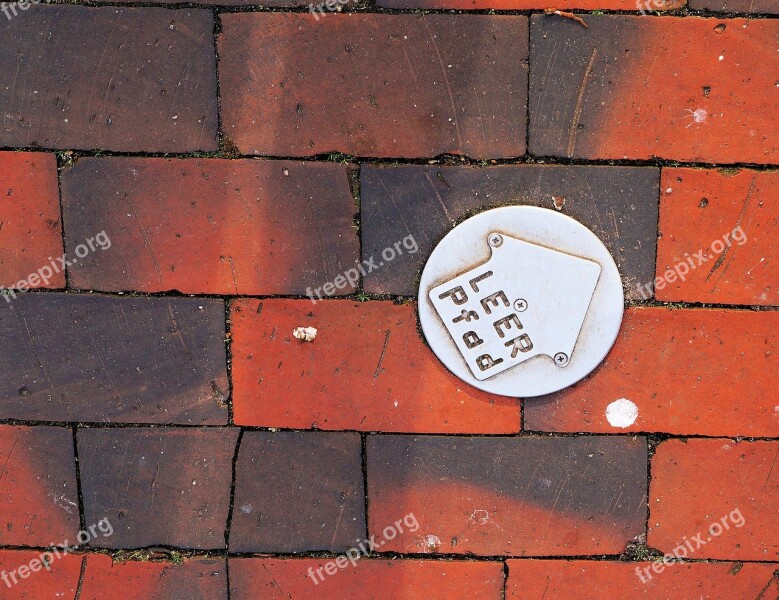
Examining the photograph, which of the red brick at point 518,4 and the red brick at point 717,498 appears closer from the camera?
the red brick at point 518,4

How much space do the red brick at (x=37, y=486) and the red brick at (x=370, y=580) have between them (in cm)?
66

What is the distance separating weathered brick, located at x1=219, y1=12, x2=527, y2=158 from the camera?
1997mm

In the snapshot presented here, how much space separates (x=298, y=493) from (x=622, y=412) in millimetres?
1220

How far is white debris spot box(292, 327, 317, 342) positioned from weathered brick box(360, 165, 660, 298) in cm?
33

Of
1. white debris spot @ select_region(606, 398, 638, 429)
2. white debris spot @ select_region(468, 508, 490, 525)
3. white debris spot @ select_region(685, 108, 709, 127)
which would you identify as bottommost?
white debris spot @ select_region(468, 508, 490, 525)

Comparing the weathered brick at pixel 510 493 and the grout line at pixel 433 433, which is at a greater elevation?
the grout line at pixel 433 433

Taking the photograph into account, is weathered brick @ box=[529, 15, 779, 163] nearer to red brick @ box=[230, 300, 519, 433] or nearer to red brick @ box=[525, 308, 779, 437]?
red brick @ box=[525, 308, 779, 437]

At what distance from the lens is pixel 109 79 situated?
2021mm

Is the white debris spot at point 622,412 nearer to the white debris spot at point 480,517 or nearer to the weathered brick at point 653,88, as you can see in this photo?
the white debris spot at point 480,517

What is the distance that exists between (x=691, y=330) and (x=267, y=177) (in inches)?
62.9
